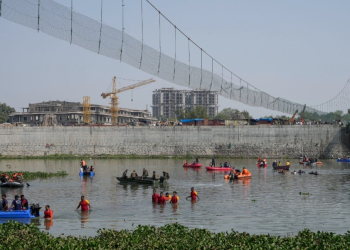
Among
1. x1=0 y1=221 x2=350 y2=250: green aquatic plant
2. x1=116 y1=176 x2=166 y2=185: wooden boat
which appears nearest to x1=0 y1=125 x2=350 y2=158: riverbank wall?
x1=116 y1=176 x2=166 y2=185: wooden boat

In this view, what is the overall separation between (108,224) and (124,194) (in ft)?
43.2

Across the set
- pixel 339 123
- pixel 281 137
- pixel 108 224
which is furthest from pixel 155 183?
pixel 339 123

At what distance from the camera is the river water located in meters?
29.3

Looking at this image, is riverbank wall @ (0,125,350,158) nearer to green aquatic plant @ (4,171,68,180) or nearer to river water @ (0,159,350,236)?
river water @ (0,159,350,236)

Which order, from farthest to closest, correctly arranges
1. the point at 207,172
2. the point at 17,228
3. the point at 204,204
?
the point at 207,172, the point at 204,204, the point at 17,228

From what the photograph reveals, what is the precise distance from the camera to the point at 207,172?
207 feet

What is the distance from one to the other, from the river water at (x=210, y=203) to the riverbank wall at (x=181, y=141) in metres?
25.1

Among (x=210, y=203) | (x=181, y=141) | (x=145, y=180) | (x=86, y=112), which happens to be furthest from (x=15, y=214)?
(x=86, y=112)

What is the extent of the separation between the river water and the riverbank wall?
25.1m

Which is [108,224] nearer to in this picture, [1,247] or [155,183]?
[1,247]

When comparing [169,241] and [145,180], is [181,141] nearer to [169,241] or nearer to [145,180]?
[145,180]

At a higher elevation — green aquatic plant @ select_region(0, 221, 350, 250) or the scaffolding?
the scaffolding

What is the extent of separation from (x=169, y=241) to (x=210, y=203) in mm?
15941

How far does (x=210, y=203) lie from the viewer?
1473 inches
